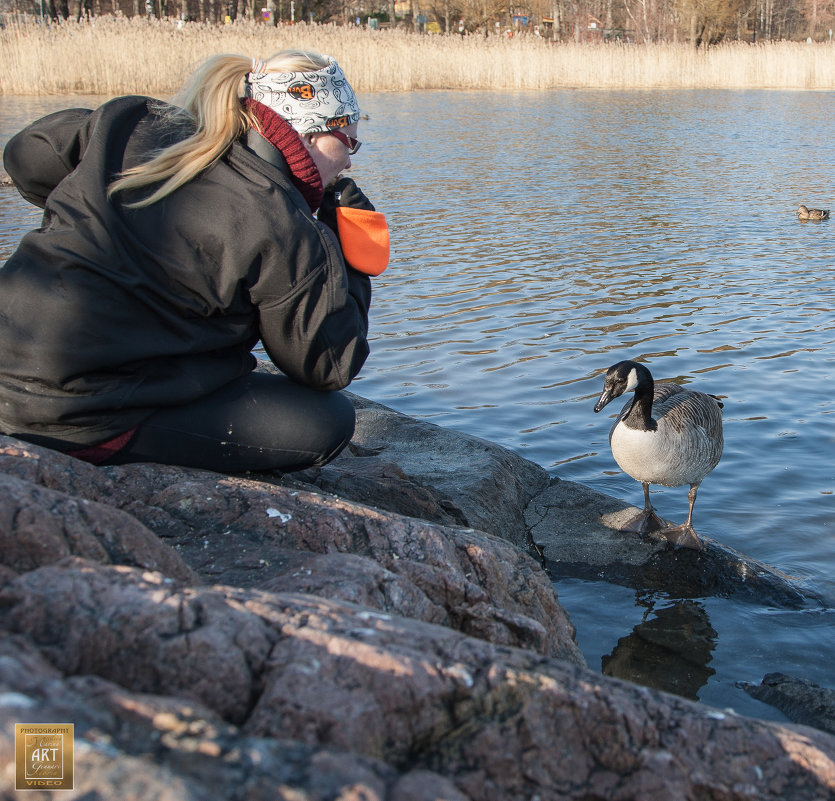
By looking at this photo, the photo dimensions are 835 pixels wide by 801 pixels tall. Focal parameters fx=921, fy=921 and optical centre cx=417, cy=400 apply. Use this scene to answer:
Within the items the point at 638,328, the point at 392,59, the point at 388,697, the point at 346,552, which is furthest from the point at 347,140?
the point at 392,59

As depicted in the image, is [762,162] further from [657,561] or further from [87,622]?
[87,622]

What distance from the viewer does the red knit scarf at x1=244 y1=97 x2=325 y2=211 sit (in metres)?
2.94

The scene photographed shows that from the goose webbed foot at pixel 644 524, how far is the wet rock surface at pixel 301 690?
1.95 m

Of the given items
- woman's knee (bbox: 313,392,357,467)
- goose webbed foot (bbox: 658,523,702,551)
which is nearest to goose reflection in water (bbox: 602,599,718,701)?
goose webbed foot (bbox: 658,523,702,551)

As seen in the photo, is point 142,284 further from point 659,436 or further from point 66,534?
point 659,436

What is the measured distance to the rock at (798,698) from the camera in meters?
3.09

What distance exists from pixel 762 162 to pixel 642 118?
6.65 m

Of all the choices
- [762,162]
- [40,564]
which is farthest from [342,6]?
[40,564]

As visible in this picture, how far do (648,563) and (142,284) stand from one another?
266 cm

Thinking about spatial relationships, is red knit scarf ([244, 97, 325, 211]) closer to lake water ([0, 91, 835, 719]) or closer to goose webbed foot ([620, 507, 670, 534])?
lake water ([0, 91, 835, 719])

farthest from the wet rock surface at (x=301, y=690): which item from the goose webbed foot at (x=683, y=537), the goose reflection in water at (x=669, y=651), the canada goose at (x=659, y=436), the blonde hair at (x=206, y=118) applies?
the canada goose at (x=659, y=436)

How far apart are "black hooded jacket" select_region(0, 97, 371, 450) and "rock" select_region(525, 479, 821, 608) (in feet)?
6.29

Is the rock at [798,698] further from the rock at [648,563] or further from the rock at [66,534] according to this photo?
the rock at [66,534]

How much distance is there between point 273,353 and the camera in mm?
3053
